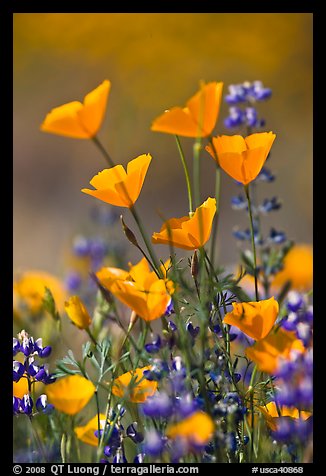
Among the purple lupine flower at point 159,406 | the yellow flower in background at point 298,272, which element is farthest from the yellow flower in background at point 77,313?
the yellow flower in background at point 298,272

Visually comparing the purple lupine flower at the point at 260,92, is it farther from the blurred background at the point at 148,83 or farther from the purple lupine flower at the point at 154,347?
the blurred background at the point at 148,83

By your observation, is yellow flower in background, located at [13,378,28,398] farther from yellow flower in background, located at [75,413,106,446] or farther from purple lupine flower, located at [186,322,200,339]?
purple lupine flower, located at [186,322,200,339]

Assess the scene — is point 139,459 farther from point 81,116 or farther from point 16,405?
point 81,116

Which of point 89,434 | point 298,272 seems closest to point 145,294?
point 89,434
